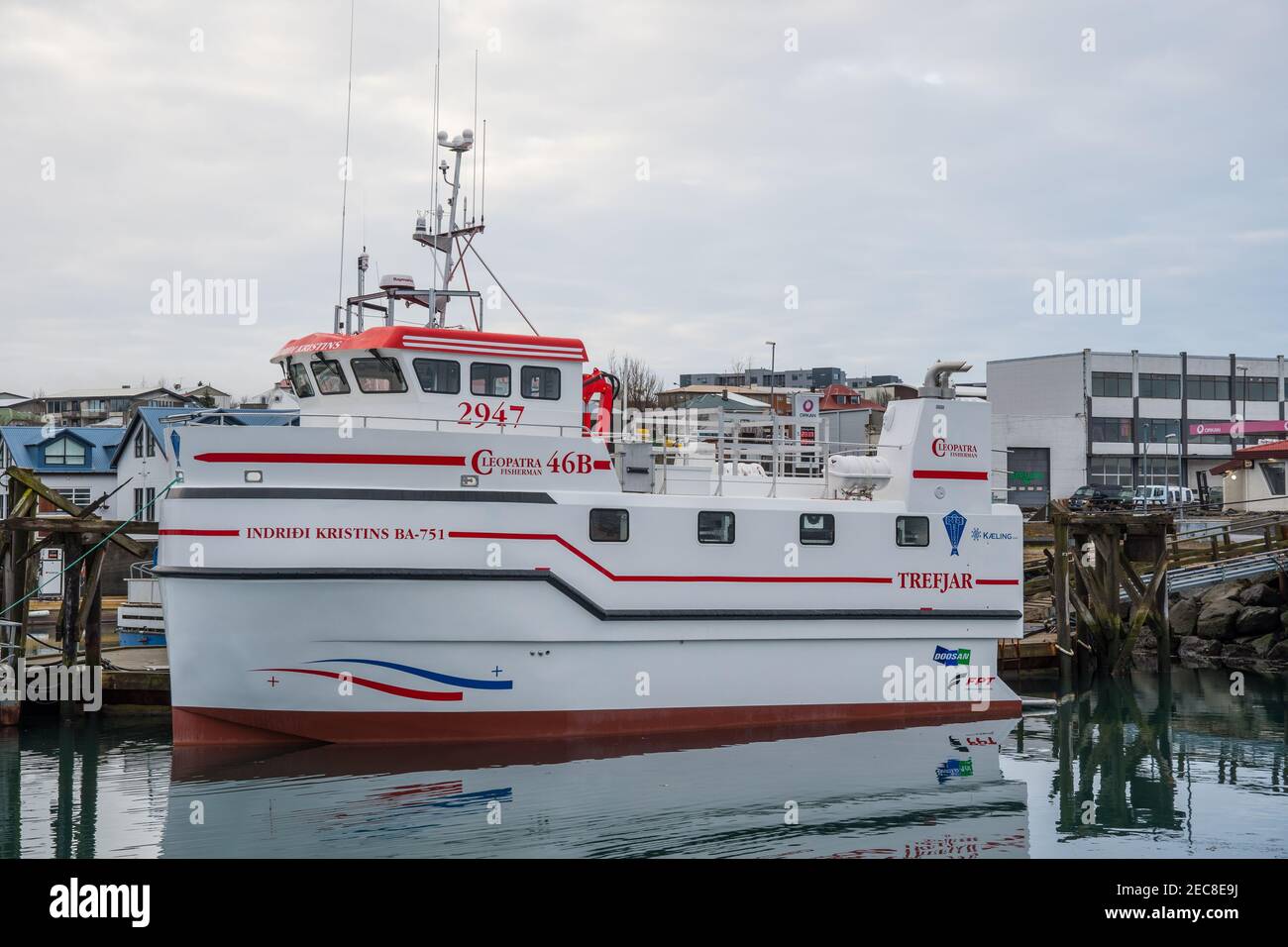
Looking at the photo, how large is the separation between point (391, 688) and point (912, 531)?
7139 millimetres


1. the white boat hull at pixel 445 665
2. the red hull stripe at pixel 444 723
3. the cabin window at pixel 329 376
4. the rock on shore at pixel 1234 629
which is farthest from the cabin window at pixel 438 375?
the rock on shore at pixel 1234 629

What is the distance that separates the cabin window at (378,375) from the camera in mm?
14180

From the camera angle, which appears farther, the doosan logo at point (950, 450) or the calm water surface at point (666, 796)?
the doosan logo at point (950, 450)

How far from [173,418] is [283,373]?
→ 1965mm

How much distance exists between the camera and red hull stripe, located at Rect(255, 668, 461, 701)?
1314 centimetres

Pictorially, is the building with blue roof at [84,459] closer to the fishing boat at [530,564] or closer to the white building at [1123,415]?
the fishing boat at [530,564]

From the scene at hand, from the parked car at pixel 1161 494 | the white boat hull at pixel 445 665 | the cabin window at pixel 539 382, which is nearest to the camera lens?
the white boat hull at pixel 445 665

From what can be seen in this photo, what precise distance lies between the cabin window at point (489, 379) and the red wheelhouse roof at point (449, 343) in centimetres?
15

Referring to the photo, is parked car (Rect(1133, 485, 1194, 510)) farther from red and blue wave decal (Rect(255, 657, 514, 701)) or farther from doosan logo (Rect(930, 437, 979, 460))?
red and blue wave decal (Rect(255, 657, 514, 701))

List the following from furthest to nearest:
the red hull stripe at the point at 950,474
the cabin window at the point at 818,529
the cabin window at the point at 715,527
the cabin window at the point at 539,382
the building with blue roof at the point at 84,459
Result: the building with blue roof at the point at 84,459, the red hull stripe at the point at 950,474, the cabin window at the point at 818,529, the cabin window at the point at 539,382, the cabin window at the point at 715,527

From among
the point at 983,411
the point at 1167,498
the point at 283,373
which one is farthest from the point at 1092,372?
the point at 283,373

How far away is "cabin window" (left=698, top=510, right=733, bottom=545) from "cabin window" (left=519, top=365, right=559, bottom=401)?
8.03 ft

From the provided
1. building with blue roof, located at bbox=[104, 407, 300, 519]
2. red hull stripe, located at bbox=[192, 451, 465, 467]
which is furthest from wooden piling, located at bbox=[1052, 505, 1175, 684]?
building with blue roof, located at bbox=[104, 407, 300, 519]

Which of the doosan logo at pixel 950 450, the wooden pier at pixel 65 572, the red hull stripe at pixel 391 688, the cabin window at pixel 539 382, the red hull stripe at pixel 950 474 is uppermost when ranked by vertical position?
the cabin window at pixel 539 382
